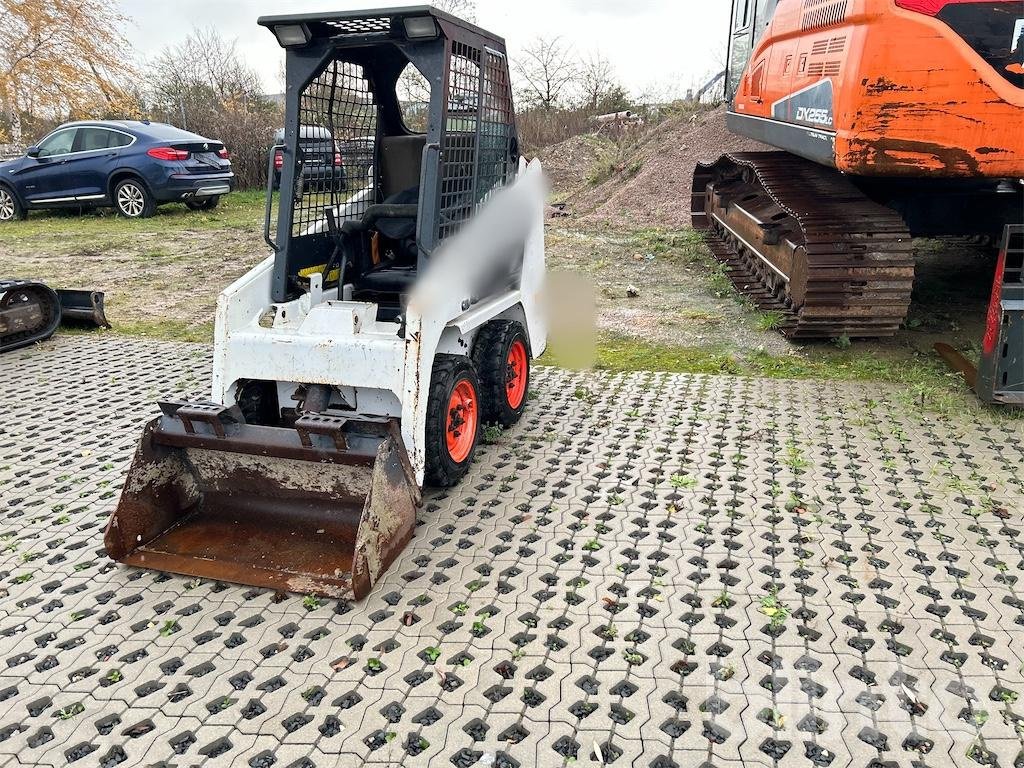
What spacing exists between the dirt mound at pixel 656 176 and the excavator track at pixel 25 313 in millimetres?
8035

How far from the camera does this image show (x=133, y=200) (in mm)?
14305

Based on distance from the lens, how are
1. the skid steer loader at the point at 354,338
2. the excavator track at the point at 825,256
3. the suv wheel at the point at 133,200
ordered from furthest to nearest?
the suv wheel at the point at 133,200 < the excavator track at the point at 825,256 < the skid steer loader at the point at 354,338

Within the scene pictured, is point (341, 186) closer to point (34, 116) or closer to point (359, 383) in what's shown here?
point (359, 383)

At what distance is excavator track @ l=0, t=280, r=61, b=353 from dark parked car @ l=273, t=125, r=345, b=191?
3.53 meters

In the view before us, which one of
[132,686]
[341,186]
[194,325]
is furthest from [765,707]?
[194,325]

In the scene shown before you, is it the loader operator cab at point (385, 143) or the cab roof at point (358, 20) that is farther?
the loader operator cab at point (385, 143)

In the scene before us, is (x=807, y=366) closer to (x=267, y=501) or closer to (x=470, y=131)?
(x=470, y=131)

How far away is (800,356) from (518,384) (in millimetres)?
2563

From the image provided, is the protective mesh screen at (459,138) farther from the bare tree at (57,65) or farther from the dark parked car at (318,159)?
the bare tree at (57,65)

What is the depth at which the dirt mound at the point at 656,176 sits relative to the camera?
13.1 metres

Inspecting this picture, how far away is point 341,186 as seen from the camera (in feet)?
15.6

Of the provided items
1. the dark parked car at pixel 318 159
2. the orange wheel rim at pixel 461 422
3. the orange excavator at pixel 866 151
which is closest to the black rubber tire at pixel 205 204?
the orange excavator at pixel 866 151

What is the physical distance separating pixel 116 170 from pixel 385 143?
36.4 ft

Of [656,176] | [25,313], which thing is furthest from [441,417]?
[656,176]
